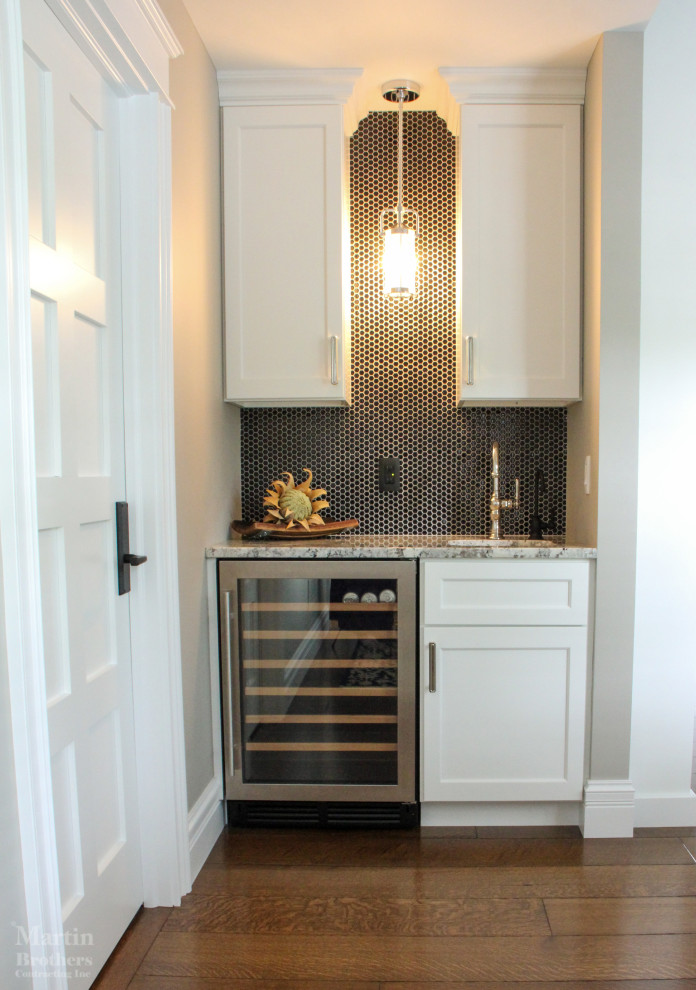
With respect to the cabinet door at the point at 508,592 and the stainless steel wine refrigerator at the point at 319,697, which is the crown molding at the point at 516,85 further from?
the stainless steel wine refrigerator at the point at 319,697

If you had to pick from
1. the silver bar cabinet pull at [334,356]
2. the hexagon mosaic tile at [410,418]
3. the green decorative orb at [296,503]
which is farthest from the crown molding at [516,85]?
the green decorative orb at [296,503]

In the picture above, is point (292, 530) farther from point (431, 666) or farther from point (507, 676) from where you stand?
point (507, 676)

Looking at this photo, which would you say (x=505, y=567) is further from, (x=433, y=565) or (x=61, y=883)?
(x=61, y=883)

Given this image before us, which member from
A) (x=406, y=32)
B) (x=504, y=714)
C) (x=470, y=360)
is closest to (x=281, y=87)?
(x=406, y=32)

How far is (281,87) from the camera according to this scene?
91.7 inches

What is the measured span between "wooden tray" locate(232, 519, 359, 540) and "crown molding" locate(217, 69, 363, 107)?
147 cm

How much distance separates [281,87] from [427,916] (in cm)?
262

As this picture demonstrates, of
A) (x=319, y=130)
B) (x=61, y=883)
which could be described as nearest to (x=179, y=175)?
(x=319, y=130)

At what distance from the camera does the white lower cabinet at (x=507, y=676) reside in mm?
2193

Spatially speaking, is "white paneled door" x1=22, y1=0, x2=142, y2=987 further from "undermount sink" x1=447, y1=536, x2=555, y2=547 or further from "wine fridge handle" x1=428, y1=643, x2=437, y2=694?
"undermount sink" x1=447, y1=536, x2=555, y2=547

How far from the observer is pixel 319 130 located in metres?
2.33

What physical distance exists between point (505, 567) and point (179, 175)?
60.8 inches

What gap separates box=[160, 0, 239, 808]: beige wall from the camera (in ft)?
6.32

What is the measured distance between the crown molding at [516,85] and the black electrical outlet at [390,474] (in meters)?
1.29
